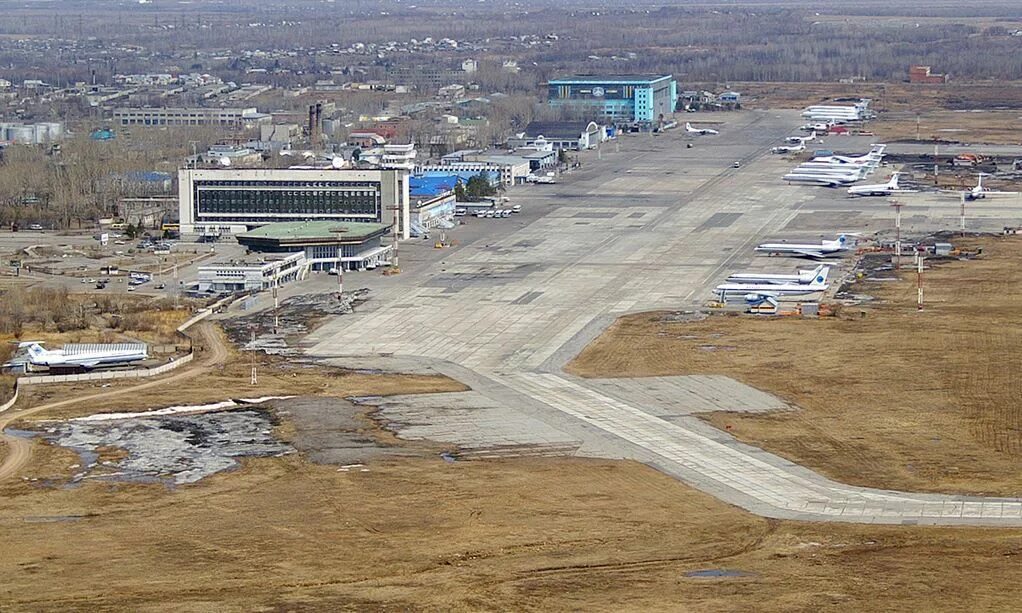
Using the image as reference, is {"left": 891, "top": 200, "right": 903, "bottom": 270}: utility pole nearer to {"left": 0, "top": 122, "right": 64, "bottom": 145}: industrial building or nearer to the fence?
the fence

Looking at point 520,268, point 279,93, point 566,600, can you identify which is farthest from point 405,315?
point 279,93

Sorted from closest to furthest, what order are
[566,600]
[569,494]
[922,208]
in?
[566,600] → [569,494] → [922,208]

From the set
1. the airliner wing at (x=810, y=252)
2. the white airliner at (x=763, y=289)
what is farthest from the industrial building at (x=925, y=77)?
the white airliner at (x=763, y=289)

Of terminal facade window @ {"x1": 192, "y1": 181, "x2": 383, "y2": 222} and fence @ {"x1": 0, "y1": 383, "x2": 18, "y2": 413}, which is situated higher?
terminal facade window @ {"x1": 192, "y1": 181, "x2": 383, "y2": 222}

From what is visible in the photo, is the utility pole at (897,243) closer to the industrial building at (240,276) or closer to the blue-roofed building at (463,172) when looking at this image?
the industrial building at (240,276)

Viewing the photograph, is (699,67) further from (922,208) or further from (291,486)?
(291,486)

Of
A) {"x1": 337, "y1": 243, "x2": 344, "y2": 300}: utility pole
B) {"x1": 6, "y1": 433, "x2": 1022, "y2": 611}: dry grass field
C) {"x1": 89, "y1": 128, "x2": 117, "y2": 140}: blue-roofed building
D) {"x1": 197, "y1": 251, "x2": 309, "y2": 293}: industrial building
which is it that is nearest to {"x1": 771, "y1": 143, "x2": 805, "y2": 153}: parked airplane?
{"x1": 89, "y1": 128, "x2": 117, "y2": 140}: blue-roofed building

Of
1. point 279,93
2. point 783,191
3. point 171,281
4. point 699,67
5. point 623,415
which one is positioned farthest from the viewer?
point 699,67
